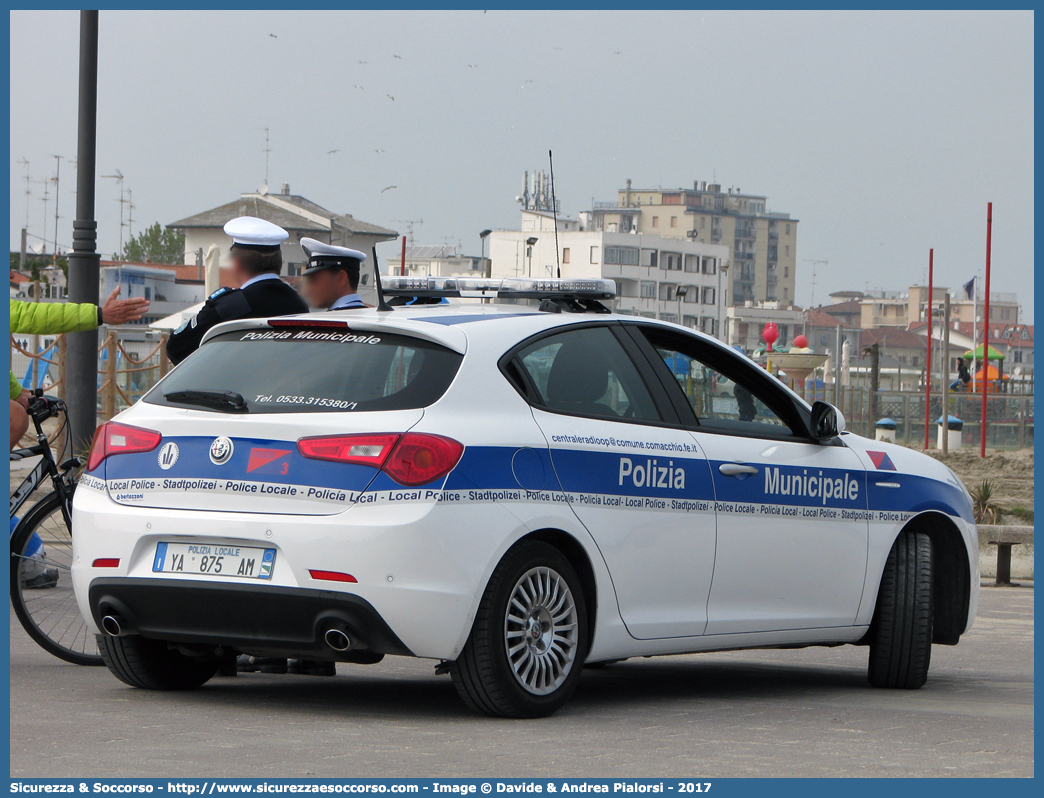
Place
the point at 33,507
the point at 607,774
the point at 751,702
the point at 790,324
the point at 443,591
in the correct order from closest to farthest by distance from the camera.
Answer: the point at 607,774 < the point at 443,591 < the point at 751,702 < the point at 33,507 < the point at 790,324

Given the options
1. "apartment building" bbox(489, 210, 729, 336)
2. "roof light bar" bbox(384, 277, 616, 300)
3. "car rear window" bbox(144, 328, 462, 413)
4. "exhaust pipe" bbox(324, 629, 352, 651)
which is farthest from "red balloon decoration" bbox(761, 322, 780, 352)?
"apartment building" bbox(489, 210, 729, 336)

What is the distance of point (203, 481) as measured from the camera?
5.86m

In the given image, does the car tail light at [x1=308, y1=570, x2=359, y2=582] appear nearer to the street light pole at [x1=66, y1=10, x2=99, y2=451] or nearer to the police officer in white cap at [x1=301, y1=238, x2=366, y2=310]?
the police officer in white cap at [x1=301, y1=238, x2=366, y2=310]

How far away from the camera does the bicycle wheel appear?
24.7 ft

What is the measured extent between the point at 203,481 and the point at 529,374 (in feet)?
4.19

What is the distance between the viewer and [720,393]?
24.1 feet

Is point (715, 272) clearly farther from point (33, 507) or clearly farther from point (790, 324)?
point (33, 507)

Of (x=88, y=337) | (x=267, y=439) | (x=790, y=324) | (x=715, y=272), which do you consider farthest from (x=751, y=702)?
(x=790, y=324)

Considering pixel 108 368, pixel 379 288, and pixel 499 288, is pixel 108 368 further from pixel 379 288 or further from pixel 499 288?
pixel 499 288

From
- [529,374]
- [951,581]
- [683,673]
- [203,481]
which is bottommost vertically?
[683,673]

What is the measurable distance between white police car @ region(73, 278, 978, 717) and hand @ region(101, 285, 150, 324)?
3.46 ft

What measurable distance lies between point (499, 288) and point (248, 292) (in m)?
1.20

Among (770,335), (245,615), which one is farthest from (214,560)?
(770,335)

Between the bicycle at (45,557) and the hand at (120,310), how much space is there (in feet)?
1.79
